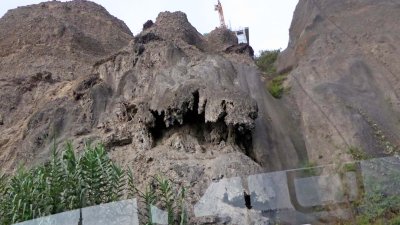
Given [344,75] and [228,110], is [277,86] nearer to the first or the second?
[344,75]

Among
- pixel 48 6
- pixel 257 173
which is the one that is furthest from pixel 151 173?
pixel 48 6

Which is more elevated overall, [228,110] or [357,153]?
[228,110]

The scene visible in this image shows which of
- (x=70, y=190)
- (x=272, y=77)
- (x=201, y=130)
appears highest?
(x=272, y=77)

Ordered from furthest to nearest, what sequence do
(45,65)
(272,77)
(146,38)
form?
(45,65) → (272,77) → (146,38)

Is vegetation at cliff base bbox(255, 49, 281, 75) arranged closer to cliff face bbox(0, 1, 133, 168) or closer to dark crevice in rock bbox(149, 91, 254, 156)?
cliff face bbox(0, 1, 133, 168)

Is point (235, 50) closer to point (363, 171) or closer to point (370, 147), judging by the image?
point (370, 147)

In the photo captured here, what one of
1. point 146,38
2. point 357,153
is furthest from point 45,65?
point 357,153

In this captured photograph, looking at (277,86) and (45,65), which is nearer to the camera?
(277,86)

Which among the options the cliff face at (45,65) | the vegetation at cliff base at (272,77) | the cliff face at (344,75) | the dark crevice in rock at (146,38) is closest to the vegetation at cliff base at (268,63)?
the vegetation at cliff base at (272,77)

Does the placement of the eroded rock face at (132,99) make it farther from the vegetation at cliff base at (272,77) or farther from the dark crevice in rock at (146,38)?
the vegetation at cliff base at (272,77)

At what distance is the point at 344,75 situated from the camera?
17.9 meters

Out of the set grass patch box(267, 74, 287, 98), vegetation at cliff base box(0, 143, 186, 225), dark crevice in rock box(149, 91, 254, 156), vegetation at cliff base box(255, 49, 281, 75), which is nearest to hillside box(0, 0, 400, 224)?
dark crevice in rock box(149, 91, 254, 156)

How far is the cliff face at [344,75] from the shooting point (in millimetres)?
15359

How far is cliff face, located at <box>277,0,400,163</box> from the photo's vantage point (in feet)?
50.4
